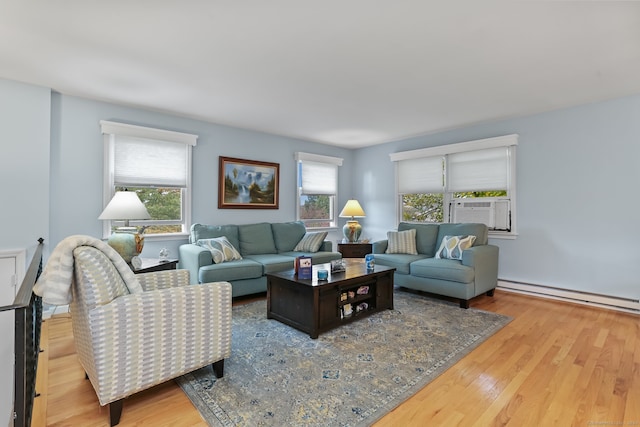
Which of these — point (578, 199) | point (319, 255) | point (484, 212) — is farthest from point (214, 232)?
point (578, 199)

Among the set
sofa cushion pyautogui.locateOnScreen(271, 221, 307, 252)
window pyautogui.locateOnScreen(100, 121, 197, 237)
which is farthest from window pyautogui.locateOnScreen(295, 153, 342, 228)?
window pyautogui.locateOnScreen(100, 121, 197, 237)

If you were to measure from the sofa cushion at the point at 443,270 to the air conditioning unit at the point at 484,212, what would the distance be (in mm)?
1145

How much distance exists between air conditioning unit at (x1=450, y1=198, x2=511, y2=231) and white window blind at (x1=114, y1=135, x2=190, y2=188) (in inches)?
156

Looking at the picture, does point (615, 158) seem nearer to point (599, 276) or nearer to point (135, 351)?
point (599, 276)

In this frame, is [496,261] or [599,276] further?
[496,261]

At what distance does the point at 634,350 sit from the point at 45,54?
525 cm

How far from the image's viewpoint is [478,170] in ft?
15.1

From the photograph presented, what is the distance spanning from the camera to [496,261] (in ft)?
13.2

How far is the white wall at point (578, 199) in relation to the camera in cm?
347

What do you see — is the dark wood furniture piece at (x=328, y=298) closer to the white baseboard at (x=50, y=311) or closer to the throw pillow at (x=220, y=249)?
the throw pillow at (x=220, y=249)

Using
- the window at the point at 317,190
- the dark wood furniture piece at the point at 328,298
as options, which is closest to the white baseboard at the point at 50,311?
the dark wood furniture piece at the point at 328,298

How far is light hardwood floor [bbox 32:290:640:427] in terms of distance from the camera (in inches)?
66.4

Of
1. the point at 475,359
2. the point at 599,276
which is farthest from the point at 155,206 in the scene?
the point at 599,276

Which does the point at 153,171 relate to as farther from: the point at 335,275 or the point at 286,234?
the point at 335,275
